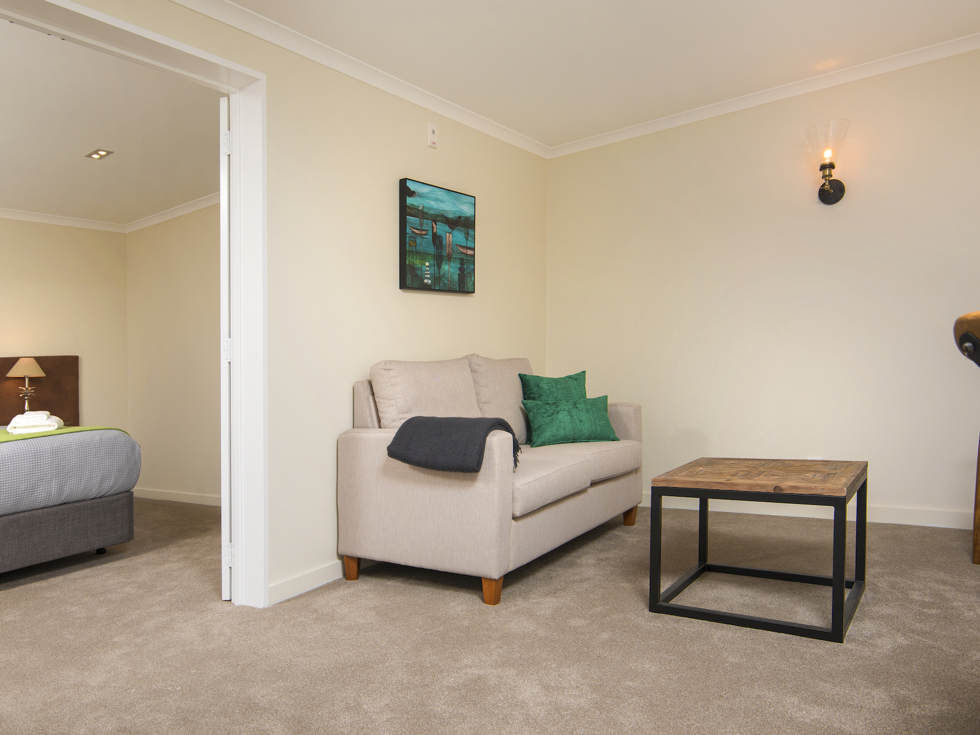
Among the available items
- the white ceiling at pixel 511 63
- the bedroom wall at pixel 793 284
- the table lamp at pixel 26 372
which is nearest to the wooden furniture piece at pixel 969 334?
the white ceiling at pixel 511 63

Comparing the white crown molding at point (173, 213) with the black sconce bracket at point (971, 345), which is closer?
the black sconce bracket at point (971, 345)

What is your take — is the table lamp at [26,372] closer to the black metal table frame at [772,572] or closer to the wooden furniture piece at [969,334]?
the black metal table frame at [772,572]

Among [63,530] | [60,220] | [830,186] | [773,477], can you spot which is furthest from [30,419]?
[830,186]

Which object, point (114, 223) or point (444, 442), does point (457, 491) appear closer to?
point (444, 442)

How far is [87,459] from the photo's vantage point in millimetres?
3504

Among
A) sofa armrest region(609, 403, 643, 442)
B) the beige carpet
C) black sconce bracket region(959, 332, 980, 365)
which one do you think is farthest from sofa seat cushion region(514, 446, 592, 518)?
black sconce bracket region(959, 332, 980, 365)

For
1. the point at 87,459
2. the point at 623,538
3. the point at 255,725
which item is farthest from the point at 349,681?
the point at 87,459

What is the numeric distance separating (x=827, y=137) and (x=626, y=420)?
1938mm

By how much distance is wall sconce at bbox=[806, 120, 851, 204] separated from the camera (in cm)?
365

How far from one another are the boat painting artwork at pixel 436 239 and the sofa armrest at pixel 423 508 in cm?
103

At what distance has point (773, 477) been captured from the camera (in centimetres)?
235

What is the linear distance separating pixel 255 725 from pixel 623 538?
7.56ft

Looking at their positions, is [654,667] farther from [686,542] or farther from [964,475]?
[964,475]

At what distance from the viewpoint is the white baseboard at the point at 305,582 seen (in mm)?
2758
